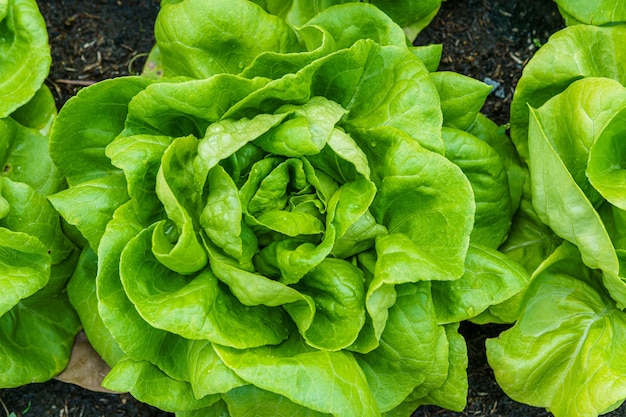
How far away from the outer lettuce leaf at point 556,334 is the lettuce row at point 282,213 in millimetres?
182

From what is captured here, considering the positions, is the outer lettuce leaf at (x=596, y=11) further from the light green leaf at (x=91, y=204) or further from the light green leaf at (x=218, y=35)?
the light green leaf at (x=91, y=204)

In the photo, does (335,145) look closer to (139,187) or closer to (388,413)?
(139,187)

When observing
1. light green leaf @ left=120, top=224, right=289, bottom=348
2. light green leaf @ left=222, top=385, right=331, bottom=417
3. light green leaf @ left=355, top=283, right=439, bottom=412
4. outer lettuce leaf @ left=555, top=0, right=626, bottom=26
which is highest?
outer lettuce leaf @ left=555, top=0, right=626, bottom=26

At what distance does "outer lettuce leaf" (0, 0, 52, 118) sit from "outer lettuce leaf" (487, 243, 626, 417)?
2.15 m

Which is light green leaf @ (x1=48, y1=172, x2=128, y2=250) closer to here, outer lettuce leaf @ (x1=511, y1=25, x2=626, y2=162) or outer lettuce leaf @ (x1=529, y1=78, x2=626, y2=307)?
outer lettuce leaf @ (x1=529, y1=78, x2=626, y2=307)

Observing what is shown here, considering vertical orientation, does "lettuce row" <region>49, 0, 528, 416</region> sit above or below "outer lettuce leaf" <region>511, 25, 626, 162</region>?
below

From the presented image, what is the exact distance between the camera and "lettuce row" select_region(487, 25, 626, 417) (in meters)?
2.68

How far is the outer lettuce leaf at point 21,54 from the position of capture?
9.92ft

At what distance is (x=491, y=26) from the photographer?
371cm

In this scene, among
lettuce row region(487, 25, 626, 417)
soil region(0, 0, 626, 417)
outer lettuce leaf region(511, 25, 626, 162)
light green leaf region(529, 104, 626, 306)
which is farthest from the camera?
soil region(0, 0, 626, 417)

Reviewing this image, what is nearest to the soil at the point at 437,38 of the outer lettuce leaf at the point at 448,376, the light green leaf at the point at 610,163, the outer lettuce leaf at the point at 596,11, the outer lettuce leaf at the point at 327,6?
the outer lettuce leaf at the point at 327,6

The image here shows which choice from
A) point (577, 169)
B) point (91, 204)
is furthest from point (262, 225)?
point (577, 169)

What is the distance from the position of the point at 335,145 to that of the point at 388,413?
1.39m

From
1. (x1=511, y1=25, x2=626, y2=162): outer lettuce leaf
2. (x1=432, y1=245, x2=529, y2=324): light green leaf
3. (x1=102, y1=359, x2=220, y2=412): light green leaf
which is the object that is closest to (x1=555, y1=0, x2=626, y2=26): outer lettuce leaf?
(x1=511, y1=25, x2=626, y2=162): outer lettuce leaf
